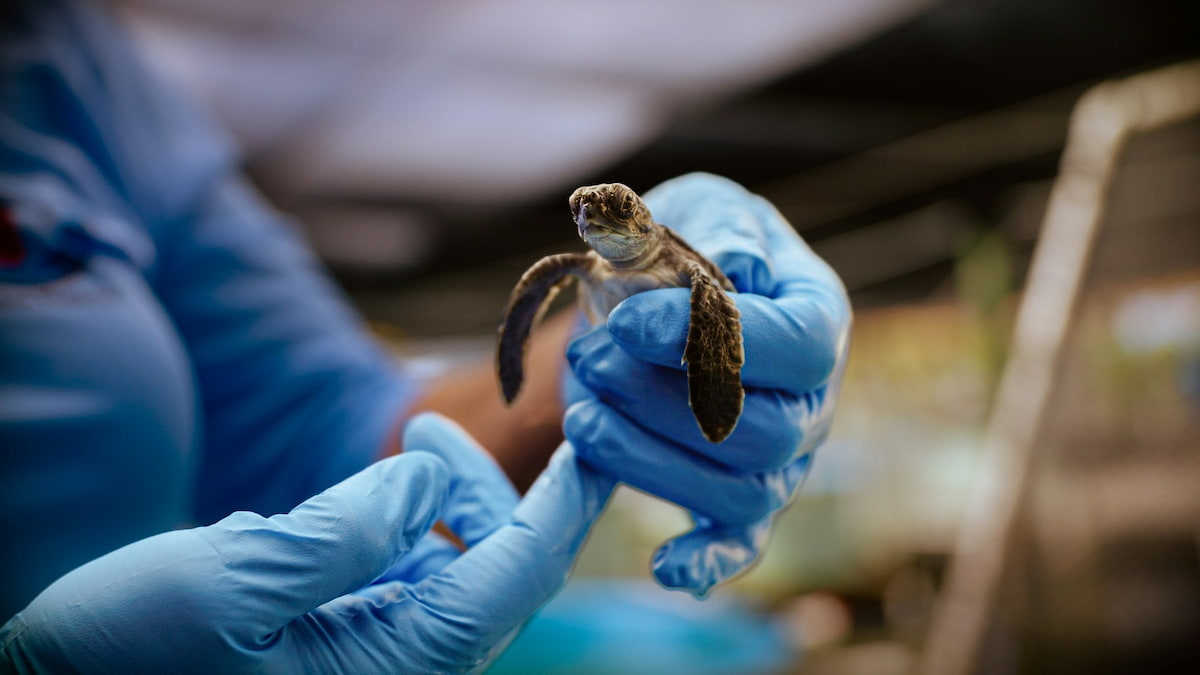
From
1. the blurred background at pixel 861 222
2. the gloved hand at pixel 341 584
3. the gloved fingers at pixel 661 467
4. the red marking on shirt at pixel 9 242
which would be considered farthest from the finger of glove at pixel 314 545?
the blurred background at pixel 861 222

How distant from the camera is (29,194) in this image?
1.98ft

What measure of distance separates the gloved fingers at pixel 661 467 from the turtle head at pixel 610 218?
110mm

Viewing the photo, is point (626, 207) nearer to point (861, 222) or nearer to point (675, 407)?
point (675, 407)

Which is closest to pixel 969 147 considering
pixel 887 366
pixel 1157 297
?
pixel 887 366

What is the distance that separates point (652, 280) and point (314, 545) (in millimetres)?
217

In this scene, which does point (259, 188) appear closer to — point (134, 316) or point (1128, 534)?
point (134, 316)

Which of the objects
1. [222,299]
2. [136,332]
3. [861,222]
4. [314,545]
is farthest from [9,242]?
[861,222]

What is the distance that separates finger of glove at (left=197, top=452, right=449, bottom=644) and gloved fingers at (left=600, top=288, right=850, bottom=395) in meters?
0.14

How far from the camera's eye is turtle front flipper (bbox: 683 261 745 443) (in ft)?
1.12

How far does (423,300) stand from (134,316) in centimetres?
231

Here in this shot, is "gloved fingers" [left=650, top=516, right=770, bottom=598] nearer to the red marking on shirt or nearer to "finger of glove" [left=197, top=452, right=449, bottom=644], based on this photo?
"finger of glove" [left=197, top=452, right=449, bottom=644]

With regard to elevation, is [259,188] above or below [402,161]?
below

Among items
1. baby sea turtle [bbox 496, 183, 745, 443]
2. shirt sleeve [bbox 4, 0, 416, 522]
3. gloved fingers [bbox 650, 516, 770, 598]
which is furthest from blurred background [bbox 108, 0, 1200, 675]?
baby sea turtle [bbox 496, 183, 745, 443]

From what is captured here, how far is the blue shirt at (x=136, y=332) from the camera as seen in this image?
0.56m
